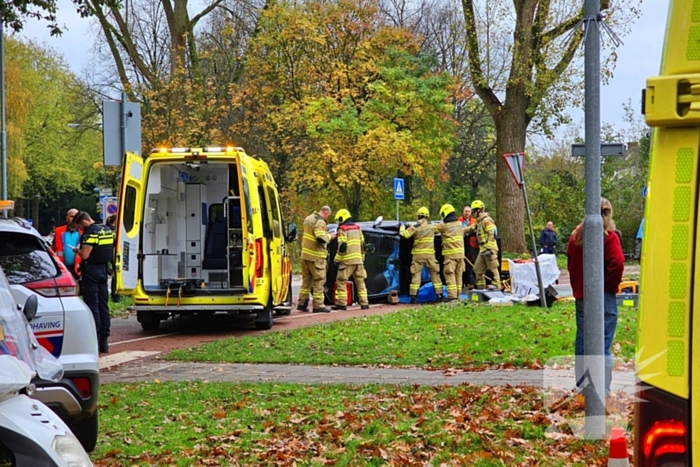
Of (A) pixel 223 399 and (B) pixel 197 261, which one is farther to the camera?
(B) pixel 197 261

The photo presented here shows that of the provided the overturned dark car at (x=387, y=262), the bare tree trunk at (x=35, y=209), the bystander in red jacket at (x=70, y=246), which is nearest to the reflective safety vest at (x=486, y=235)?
the overturned dark car at (x=387, y=262)

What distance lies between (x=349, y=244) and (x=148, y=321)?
434 centimetres

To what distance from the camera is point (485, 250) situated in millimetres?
18969

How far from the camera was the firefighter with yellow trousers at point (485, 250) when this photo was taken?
1894 cm

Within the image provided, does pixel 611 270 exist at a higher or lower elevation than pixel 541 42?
lower

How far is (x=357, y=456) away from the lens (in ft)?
22.3

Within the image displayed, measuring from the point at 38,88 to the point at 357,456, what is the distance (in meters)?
56.5

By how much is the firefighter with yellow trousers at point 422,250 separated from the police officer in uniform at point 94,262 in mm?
7668

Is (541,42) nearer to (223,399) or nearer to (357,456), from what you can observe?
(223,399)

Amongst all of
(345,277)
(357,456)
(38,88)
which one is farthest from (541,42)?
(38,88)

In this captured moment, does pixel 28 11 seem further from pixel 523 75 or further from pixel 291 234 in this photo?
pixel 523 75

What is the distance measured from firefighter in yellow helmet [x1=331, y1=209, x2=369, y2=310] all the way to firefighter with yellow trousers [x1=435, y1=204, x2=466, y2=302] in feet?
5.39

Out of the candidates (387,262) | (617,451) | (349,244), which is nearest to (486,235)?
(387,262)

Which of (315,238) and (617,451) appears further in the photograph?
(315,238)
